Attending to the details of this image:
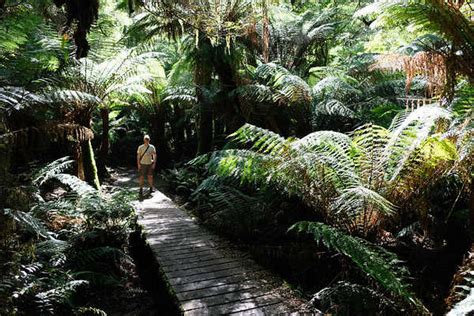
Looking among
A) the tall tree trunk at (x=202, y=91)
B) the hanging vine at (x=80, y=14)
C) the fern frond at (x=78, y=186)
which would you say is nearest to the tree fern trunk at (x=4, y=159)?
the hanging vine at (x=80, y=14)

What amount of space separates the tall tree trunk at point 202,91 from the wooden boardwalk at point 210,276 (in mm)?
3424

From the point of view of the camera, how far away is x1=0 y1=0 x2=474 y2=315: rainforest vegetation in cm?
293

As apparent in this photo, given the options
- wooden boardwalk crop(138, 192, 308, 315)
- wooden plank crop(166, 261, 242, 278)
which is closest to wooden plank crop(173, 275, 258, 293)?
wooden boardwalk crop(138, 192, 308, 315)

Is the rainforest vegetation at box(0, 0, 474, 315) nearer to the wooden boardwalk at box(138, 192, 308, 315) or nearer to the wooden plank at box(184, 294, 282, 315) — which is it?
the wooden boardwalk at box(138, 192, 308, 315)

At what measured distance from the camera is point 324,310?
304cm

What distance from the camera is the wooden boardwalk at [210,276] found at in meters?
3.09

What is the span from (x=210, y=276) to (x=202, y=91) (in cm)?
499

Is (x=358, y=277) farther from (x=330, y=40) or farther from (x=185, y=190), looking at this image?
(x=330, y=40)

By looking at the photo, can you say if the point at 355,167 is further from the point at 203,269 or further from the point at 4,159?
the point at 4,159

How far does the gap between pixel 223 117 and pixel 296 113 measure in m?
1.91

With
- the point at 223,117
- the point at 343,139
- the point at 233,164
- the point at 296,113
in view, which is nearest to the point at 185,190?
the point at 223,117

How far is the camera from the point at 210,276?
12.1 ft

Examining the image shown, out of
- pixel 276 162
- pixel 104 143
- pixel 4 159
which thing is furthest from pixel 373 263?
pixel 104 143

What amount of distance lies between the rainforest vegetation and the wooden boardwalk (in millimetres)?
274
